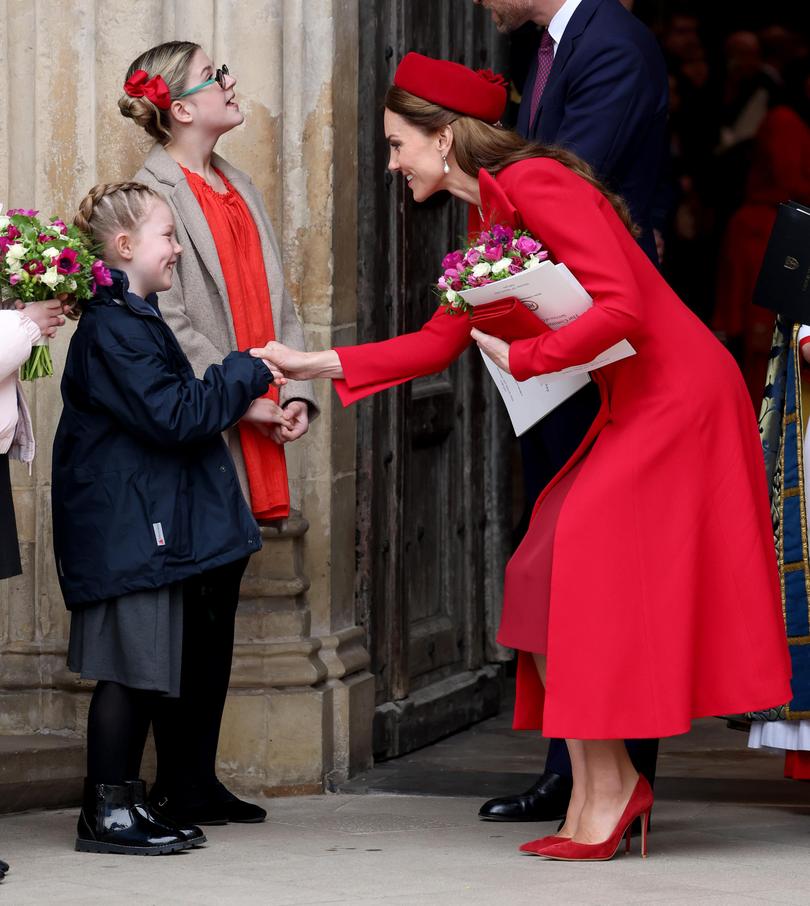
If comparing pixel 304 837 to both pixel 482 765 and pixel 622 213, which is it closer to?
pixel 482 765

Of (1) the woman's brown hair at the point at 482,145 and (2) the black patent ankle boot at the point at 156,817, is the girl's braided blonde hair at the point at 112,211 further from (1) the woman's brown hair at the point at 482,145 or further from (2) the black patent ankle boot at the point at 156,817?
(2) the black patent ankle boot at the point at 156,817

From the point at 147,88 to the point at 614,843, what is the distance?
2.09 meters

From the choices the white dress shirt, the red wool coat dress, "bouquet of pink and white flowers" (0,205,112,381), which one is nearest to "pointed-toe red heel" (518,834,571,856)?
the red wool coat dress

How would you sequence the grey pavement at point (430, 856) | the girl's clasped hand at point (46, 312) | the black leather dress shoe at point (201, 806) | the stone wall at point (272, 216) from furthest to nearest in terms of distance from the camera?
the stone wall at point (272, 216) → the black leather dress shoe at point (201, 806) → the girl's clasped hand at point (46, 312) → the grey pavement at point (430, 856)

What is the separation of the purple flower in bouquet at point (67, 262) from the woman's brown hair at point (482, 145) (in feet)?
2.73

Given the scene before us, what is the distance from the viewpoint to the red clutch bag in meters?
4.61

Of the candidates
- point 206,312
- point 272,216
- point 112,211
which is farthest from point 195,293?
point 272,216

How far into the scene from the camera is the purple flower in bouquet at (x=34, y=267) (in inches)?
178

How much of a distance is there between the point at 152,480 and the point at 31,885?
945 millimetres

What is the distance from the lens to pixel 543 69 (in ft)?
17.7

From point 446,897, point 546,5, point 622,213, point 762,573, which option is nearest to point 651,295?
point 622,213

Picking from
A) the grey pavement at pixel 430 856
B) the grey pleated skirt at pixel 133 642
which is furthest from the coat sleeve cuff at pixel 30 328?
the grey pavement at pixel 430 856

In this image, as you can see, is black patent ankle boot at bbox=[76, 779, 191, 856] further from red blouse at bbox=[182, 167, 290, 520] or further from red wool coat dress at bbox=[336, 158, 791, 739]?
red wool coat dress at bbox=[336, 158, 791, 739]

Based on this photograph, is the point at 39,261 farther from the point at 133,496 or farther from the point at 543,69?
the point at 543,69
